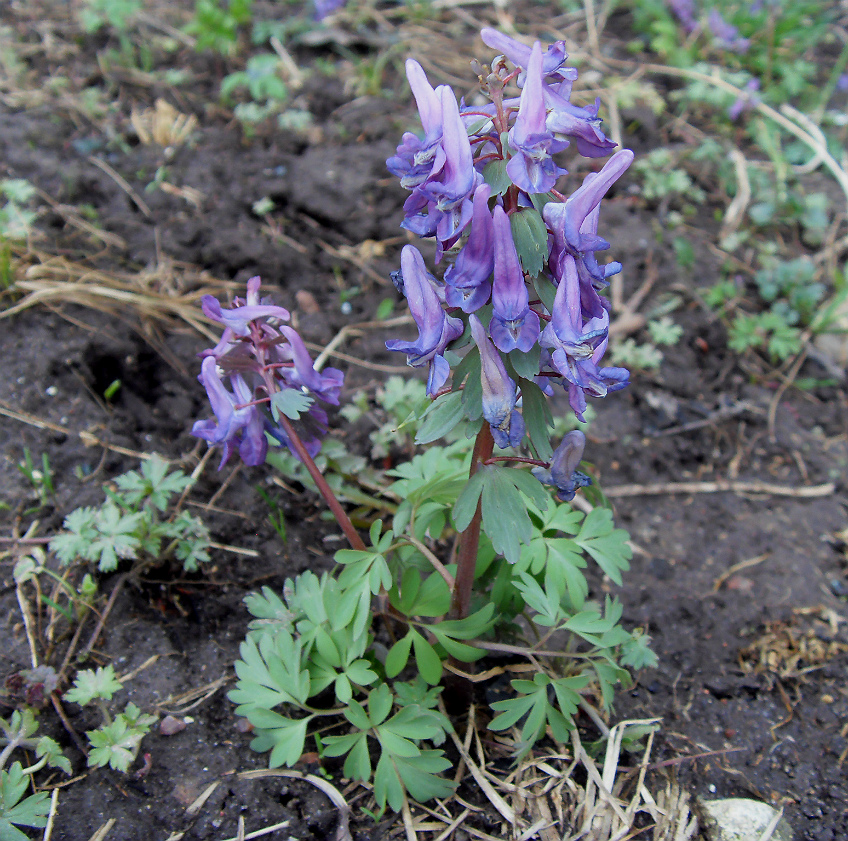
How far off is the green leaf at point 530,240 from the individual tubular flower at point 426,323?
0.91ft

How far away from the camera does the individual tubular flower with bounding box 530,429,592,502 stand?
2279 mm

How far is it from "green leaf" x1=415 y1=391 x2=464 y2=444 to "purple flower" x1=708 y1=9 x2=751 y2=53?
19.5 feet

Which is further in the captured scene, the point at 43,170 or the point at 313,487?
the point at 43,170

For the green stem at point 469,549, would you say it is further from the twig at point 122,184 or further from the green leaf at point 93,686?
the twig at point 122,184

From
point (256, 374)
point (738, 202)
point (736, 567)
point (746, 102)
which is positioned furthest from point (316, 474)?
point (746, 102)

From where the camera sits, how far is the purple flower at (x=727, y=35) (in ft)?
20.2

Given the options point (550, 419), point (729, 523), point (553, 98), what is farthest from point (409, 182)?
point (729, 523)

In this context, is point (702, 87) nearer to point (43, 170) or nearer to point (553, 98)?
point (553, 98)

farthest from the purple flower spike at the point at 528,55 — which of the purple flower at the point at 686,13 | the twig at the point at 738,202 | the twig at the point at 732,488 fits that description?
the purple flower at the point at 686,13

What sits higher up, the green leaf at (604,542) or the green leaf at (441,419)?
the green leaf at (441,419)

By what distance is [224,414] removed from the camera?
2457mm

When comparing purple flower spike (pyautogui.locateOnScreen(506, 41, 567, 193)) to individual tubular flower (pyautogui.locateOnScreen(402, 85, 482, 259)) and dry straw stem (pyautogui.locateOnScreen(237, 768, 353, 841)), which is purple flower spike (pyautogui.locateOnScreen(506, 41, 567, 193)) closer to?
individual tubular flower (pyautogui.locateOnScreen(402, 85, 482, 259))

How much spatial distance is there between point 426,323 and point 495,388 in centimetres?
28

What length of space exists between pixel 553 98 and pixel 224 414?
1530 mm
